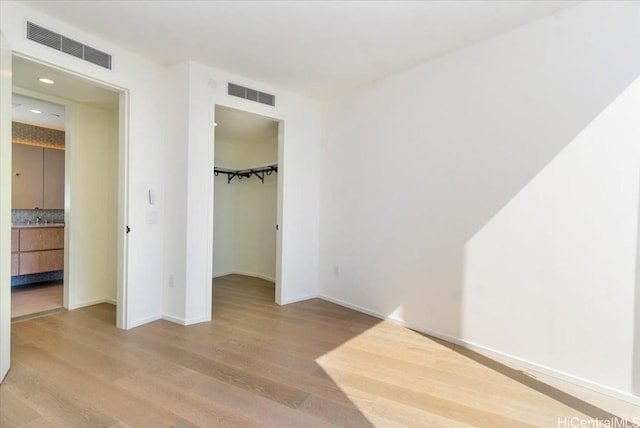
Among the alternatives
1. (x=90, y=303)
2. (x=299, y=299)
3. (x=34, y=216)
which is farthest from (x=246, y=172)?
(x=34, y=216)

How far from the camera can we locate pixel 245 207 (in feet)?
18.9

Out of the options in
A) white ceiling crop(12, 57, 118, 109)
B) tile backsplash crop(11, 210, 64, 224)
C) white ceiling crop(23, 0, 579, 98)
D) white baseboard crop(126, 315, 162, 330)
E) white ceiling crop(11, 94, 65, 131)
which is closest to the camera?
white ceiling crop(23, 0, 579, 98)

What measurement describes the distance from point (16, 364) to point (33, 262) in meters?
2.91

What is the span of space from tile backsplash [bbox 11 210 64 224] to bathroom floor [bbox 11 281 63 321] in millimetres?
1094

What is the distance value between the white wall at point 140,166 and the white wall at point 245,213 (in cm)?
202

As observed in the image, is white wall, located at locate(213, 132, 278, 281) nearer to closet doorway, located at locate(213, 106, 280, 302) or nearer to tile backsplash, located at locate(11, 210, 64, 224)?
closet doorway, located at locate(213, 106, 280, 302)

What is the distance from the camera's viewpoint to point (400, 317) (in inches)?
131

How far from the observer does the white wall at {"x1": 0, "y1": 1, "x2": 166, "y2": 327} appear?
2977 millimetres

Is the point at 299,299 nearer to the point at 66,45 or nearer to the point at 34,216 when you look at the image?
the point at 66,45

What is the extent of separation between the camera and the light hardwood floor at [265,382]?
A: 1.80 m

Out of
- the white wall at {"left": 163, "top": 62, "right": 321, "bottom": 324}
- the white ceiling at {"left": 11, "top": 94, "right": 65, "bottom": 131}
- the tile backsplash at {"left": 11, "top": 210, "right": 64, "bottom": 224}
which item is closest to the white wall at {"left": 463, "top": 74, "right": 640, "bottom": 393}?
the white wall at {"left": 163, "top": 62, "right": 321, "bottom": 324}

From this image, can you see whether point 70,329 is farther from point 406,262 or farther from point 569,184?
point 569,184

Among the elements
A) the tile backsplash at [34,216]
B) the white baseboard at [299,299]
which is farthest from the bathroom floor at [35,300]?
the white baseboard at [299,299]

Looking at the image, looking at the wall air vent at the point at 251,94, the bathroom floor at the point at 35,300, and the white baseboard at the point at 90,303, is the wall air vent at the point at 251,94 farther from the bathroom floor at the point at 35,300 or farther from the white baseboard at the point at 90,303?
the bathroom floor at the point at 35,300
